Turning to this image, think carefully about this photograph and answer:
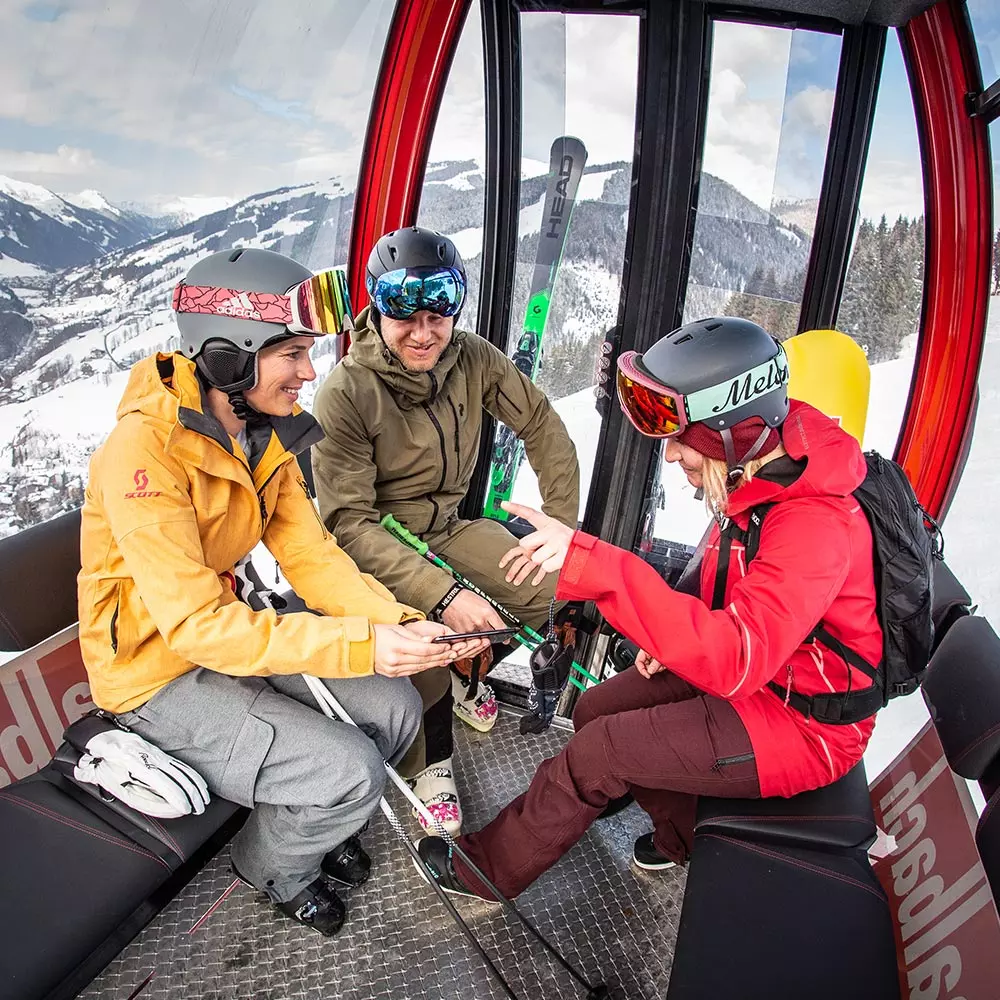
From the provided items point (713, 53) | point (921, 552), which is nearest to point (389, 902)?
point (921, 552)

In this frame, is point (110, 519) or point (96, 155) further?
point (96, 155)

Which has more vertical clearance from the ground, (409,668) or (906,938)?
(409,668)

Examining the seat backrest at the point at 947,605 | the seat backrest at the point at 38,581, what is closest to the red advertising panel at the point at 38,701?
the seat backrest at the point at 38,581

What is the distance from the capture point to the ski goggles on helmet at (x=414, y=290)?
228cm

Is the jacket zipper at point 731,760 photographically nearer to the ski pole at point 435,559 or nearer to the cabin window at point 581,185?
the ski pole at point 435,559

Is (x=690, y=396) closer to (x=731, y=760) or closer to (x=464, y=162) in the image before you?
(x=731, y=760)

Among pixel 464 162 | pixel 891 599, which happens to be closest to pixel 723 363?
pixel 891 599

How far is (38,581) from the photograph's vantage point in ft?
6.10

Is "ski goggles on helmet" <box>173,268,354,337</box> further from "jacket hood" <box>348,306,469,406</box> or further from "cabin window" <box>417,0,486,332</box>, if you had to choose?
"cabin window" <box>417,0,486,332</box>

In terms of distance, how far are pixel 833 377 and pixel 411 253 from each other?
4.88 feet

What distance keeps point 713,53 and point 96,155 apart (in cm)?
211

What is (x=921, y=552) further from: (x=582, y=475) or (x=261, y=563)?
(x=261, y=563)

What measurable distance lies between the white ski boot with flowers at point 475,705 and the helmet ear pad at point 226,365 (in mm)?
1594

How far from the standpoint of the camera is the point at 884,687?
66.8 inches
